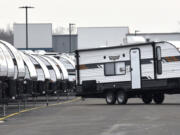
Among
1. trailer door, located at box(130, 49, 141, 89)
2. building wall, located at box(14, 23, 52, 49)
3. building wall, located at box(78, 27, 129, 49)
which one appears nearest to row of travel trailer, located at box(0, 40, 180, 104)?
trailer door, located at box(130, 49, 141, 89)

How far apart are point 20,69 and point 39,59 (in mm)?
10424

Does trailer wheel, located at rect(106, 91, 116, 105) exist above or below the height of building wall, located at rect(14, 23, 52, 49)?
below

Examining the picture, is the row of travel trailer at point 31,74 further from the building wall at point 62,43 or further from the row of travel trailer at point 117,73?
the building wall at point 62,43

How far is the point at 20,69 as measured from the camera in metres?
30.4

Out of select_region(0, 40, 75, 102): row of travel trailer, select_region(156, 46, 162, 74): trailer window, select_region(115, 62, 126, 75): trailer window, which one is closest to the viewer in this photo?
select_region(0, 40, 75, 102): row of travel trailer

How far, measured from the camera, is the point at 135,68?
32.6m

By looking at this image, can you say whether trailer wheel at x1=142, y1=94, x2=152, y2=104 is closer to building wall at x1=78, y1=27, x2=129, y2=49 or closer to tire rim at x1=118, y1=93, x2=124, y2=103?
tire rim at x1=118, y1=93, x2=124, y2=103

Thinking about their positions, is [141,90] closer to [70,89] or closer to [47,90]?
[47,90]

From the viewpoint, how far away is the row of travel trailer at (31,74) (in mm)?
28359

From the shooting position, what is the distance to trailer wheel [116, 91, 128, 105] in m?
33.3

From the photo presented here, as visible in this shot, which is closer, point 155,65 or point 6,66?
point 6,66

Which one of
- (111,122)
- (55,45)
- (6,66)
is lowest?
(111,122)

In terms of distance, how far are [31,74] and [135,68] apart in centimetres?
580

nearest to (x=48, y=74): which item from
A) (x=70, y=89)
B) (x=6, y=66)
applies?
(x=70, y=89)
